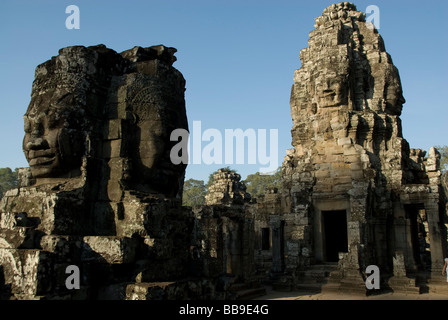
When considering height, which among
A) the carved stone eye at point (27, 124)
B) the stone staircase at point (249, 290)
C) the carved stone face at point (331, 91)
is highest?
the carved stone face at point (331, 91)

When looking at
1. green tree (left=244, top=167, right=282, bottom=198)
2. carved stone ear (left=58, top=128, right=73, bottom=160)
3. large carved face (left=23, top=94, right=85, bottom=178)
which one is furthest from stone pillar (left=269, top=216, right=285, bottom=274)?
green tree (left=244, top=167, right=282, bottom=198)

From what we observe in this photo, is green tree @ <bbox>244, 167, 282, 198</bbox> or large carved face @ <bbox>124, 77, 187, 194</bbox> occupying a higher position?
green tree @ <bbox>244, 167, 282, 198</bbox>

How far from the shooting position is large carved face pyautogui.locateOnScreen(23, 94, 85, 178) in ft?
15.0

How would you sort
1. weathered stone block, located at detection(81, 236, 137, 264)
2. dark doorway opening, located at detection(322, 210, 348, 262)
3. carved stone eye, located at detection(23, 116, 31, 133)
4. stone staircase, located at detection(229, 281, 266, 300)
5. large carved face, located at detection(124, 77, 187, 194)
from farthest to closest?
1. dark doorway opening, located at detection(322, 210, 348, 262)
2. stone staircase, located at detection(229, 281, 266, 300)
3. large carved face, located at detection(124, 77, 187, 194)
4. carved stone eye, located at detection(23, 116, 31, 133)
5. weathered stone block, located at detection(81, 236, 137, 264)

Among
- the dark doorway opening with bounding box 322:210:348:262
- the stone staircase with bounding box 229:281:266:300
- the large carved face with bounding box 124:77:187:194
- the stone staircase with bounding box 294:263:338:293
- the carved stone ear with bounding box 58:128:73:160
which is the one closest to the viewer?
the carved stone ear with bounding box 58:128:73:160

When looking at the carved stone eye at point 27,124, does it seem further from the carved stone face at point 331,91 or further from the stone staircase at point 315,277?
the carved stone face at point 331,91

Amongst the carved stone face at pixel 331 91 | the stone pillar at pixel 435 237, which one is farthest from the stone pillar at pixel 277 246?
the carved stone face at pixel 331 91

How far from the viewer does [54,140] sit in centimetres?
455

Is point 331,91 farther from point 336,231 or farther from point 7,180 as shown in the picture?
point 7,180

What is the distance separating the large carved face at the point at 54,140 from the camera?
4.57 meters

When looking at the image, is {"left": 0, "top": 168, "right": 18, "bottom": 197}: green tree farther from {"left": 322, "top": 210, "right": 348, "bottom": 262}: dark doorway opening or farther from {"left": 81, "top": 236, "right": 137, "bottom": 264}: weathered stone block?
{"left": 81, "top": 236, "right": 137, "bottom": 264}: weathered stone block
